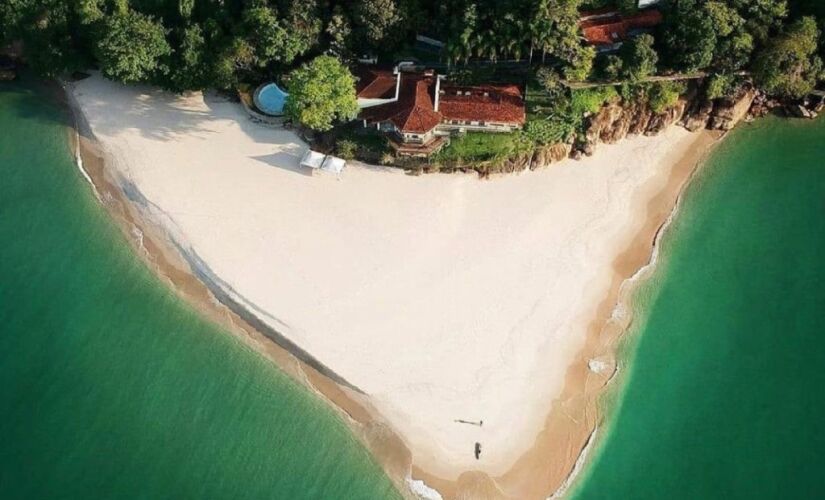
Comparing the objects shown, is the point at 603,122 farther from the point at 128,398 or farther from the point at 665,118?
the point at 128,398

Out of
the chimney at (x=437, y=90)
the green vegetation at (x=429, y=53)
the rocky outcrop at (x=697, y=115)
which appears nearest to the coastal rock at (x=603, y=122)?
the green vegetation at (x=429, y=53)

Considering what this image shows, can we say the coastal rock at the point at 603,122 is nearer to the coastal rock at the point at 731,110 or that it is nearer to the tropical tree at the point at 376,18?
the coastal rock at the point at 731,110

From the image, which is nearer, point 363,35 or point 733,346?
point 733,346

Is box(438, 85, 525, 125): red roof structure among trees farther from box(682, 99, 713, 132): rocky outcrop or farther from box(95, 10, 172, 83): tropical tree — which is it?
box(95, 10, 172, 83): tropical tree

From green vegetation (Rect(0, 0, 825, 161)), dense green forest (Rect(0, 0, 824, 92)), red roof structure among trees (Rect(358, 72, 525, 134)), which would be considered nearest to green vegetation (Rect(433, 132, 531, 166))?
green vegetation (Rect(0, 0, 825, 161))

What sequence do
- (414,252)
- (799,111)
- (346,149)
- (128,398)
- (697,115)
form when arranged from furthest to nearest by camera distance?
(799,111) → (697,115) → (346,149) → (414,252) → (128,398)

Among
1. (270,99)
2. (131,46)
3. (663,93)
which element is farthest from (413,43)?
(131,46)

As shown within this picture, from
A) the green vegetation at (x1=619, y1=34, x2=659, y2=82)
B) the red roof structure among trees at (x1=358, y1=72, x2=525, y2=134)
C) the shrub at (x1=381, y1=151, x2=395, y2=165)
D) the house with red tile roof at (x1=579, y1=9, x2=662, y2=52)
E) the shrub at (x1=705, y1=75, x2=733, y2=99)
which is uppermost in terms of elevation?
the house with red tile roof at (x1=579, y1=9, x2=662, y2=52)
